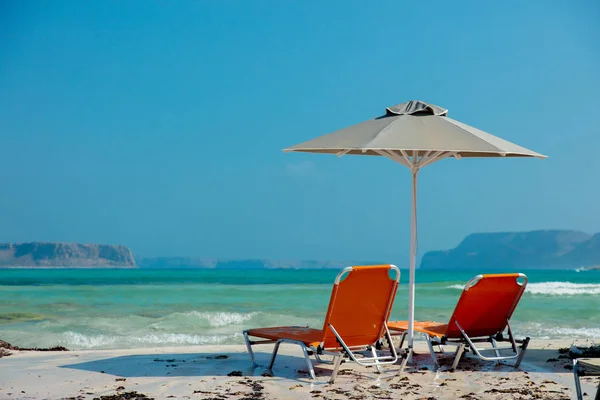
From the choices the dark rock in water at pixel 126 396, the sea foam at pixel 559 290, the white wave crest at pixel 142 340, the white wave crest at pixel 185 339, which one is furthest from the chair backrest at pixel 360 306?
the sea foam at pixel 559 290

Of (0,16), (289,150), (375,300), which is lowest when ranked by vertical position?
(375,300)

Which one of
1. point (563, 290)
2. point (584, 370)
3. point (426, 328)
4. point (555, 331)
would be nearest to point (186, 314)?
point (555, 331)

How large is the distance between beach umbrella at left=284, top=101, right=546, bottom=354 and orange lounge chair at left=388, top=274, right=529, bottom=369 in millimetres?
299

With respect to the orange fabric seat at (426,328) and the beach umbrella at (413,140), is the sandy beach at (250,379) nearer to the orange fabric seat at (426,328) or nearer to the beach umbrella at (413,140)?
the orange fabric seat at (426,328)

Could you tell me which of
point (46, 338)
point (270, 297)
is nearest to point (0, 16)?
point (270, 297)

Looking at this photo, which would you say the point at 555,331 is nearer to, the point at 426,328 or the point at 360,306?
the point at 426,328

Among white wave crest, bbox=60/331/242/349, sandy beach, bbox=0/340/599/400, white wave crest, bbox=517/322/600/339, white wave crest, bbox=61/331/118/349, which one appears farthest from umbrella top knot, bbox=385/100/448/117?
white wave crest, bbox=61/331/118/349

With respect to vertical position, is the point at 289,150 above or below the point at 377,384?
above

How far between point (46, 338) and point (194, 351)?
5.04m

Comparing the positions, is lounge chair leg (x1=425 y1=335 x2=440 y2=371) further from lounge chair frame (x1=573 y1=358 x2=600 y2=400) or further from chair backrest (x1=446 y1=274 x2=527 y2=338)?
lounge chair frame (x1=573 y1=358 x2=600 y2=400)

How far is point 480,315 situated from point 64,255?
7294 centimetres

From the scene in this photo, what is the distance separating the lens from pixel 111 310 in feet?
61.1

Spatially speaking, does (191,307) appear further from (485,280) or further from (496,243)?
(496,243)

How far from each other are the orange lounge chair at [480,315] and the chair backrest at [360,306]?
0.52 metres
